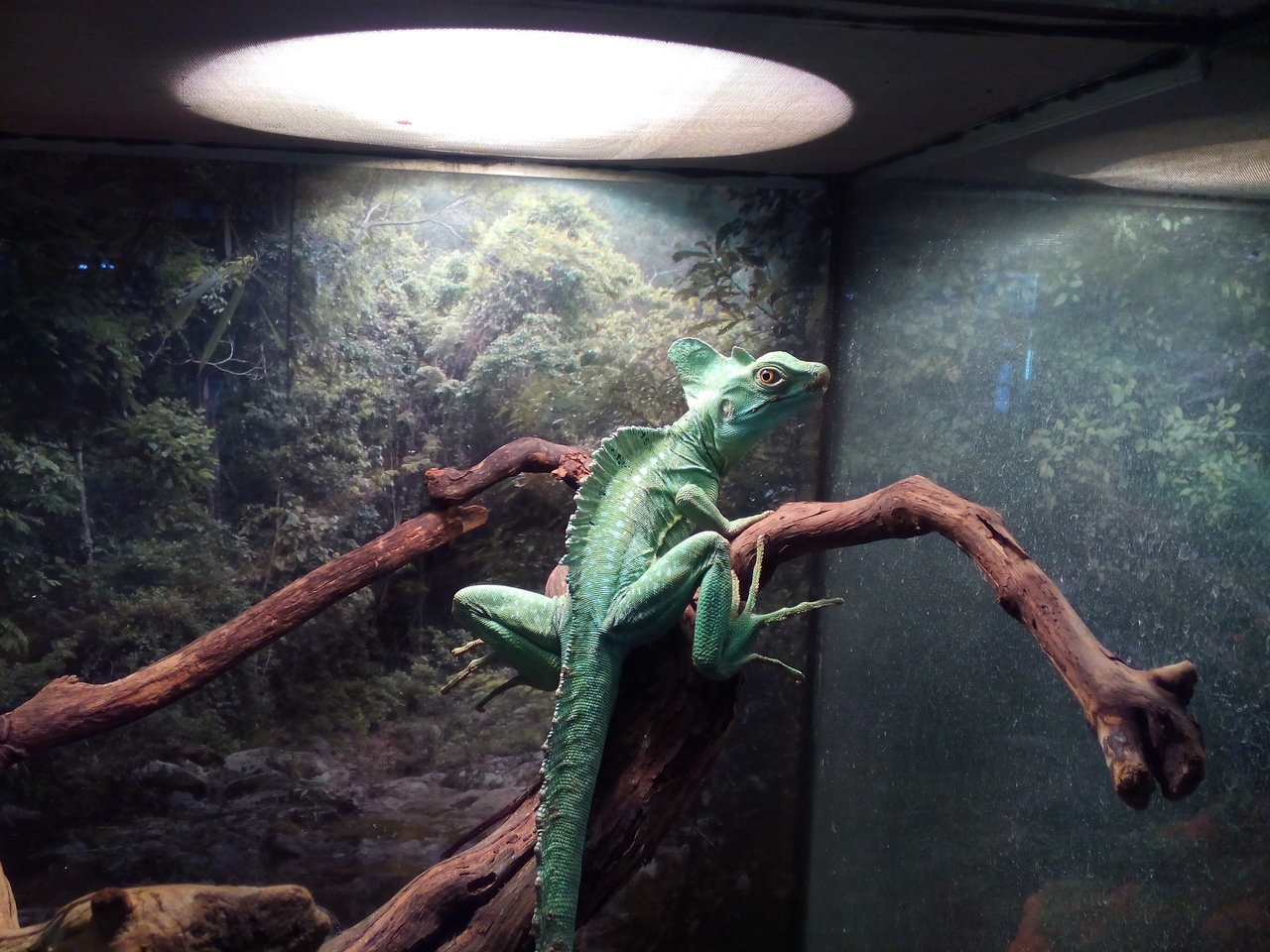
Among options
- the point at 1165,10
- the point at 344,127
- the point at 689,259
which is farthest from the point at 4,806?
the point at 1165,10

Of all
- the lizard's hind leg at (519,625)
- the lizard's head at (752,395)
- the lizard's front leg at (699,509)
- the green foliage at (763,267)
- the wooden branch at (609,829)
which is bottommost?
the wooden branch at (609,829)

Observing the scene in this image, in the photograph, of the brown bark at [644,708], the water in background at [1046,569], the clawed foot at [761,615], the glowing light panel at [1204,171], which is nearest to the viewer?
the brown bark at [644,708]

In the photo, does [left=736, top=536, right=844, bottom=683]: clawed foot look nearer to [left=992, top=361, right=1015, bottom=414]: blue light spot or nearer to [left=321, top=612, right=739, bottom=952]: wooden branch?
[left=321, top=612, right=739, bottom=952]: wooden branch

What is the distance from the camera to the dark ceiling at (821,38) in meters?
1.88

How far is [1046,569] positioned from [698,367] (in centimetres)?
141

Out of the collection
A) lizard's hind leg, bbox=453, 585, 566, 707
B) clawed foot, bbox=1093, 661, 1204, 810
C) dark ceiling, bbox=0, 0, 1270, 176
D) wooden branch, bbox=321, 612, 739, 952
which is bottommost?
wooden branch, bbox=321, 612, 739, 952

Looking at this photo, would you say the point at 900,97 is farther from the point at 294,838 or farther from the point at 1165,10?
the point at 294,838

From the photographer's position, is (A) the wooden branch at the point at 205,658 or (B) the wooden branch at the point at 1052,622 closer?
(B) the wooden branch at the point at 1052,622

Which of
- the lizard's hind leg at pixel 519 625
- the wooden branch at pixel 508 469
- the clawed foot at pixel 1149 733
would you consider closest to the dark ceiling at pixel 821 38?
the clawed foot at pixel 1149 733

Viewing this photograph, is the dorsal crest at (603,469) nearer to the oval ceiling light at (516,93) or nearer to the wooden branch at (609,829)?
the wooden branch at (609,829)

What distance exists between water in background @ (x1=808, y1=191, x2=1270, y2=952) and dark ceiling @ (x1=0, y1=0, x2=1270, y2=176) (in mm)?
440

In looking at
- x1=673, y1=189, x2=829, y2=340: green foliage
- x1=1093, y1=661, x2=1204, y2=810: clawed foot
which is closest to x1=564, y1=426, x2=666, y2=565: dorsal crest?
x1=673, y1=189, x2=829, y2=340: green foliage

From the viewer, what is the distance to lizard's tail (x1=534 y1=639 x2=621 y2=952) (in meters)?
2.35

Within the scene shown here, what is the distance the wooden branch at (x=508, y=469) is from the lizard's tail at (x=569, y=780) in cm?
101
